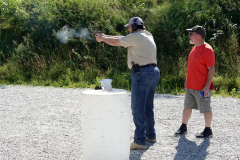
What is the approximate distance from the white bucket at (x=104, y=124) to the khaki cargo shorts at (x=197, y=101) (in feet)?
5.20

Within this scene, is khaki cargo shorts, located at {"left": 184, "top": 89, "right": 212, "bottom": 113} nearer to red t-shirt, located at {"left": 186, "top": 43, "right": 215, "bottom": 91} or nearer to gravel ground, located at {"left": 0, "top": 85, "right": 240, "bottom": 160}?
red t-shirt, located at {"left": 186, "top": 43, "right": 215, "bottom": 91}

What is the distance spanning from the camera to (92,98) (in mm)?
3770

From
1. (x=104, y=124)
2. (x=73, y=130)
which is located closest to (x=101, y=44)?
(x=73, y=130)

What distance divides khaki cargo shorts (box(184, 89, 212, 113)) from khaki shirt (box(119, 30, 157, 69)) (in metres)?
1.11

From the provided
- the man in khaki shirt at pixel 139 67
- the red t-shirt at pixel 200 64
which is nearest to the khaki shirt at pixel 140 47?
the man in khaki shirt at pixel 139 67

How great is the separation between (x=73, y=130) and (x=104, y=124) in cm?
178

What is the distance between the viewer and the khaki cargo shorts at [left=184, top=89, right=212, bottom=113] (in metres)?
4.91

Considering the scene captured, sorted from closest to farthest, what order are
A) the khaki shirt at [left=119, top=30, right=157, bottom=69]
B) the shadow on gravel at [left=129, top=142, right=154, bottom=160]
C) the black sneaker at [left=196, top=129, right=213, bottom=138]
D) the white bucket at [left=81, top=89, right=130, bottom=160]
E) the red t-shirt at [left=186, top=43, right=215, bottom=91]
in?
the white bucket at [left=81, top=89, right=130, bottom=160]
the shadow on gravel at [left=129, top=142, right=154, bottom=160]
the khaki shirt at [left=119, top=30, right=157, bottom=69]
the red t-shirt at [left=186, top=43, right=215, bottom=91]
the black sneaker at [left=196, top=129, right=213, bottom=138]

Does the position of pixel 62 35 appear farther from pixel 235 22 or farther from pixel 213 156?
pixel 213 156

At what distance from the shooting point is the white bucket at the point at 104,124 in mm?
3775

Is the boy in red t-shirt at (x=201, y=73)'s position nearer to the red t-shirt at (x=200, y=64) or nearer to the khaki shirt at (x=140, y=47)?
the red t-shirt at (x=200, y=64)

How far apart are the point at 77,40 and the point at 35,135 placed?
282 inches

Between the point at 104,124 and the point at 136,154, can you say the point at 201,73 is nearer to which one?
the point at 136,154

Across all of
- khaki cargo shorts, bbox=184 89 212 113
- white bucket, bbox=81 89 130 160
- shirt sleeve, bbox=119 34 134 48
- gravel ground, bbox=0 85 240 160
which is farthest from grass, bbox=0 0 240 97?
white bucket, bbox=81 89 130 160
